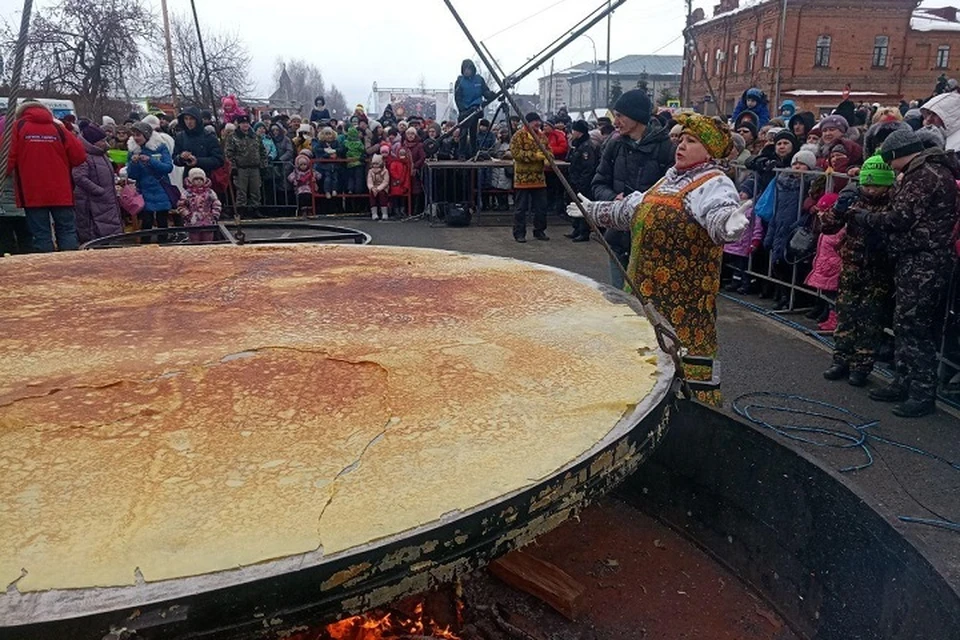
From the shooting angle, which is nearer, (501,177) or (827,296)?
(827,296)

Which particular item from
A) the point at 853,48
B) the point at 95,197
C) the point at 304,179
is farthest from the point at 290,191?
the point at 853,48

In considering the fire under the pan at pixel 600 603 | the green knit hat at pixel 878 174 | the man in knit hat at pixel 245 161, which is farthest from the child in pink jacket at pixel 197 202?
the fire under the pan at pixel 600 603

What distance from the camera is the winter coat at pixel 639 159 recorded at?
5203 mm

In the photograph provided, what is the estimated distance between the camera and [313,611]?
108 centimetres

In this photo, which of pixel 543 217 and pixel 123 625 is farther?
pixel 543 217

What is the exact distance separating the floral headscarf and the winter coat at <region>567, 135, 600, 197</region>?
764cm

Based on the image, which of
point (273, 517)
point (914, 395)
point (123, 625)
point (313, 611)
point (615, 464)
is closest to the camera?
point (123, 625)

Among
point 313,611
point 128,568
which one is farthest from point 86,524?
point 313,611

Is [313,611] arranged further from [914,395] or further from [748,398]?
[914,395]

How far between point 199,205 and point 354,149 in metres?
5.42

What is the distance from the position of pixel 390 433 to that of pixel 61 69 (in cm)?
2561

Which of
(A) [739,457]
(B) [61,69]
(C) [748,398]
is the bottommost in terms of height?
(C) [748,398]

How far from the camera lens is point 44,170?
7211mm

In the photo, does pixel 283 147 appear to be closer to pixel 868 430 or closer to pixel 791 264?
pixel 791 264
